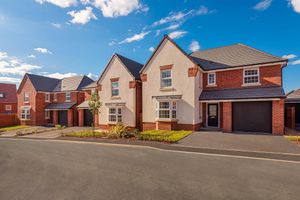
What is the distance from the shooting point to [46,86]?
102ft

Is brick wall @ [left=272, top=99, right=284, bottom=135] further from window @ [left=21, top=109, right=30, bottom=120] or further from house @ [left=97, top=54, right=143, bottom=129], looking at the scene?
window @ [left=21, top=109, right=30, bottom=120]

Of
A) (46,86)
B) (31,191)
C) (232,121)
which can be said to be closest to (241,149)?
(232,121)

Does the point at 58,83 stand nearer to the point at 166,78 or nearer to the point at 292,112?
the point at 166,78

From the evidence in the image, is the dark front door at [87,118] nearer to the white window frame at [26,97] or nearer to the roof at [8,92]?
the white window frame at [26,97]

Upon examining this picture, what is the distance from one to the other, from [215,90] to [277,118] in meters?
5.80

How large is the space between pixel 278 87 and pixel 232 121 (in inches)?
196

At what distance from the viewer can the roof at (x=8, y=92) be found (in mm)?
37062

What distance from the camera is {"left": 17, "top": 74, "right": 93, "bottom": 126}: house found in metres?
27.9

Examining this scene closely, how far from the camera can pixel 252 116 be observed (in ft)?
48.3

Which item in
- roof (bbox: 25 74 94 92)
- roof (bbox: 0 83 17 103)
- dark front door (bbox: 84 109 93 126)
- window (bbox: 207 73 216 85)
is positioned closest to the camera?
window (bbox: 207 73 216 85)

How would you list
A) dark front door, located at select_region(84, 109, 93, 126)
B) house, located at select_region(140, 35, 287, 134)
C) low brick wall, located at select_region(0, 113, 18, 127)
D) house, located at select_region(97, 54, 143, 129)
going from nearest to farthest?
house, located at select_region(140, 35, 287, 134), house, located at select_region(97, 54, 143, 129), dark front door, located at select_region(84, 109, 93, 126), low brick wall, located at select_region(0, 113, 18, 127)

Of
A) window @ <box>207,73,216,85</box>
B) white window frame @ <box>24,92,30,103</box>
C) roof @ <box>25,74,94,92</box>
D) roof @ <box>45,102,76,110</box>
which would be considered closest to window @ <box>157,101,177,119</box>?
window @ <box>207,73,216,85</box>

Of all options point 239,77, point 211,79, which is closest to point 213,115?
point 211,79

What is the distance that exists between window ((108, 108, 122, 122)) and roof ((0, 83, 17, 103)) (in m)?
32.1
